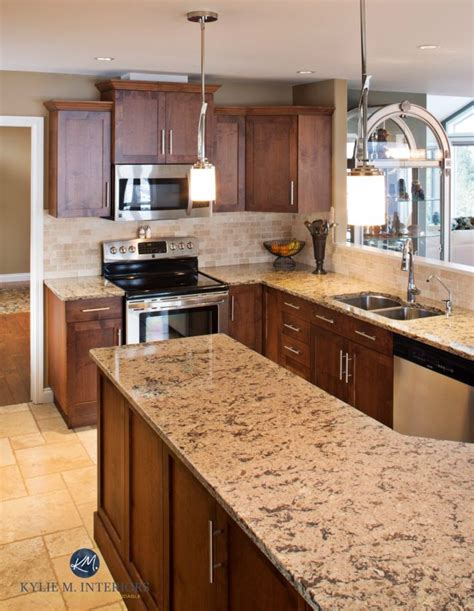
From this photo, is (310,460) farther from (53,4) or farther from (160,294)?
(160,294)

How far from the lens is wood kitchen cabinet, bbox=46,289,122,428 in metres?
4.91

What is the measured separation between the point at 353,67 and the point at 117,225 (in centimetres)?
214

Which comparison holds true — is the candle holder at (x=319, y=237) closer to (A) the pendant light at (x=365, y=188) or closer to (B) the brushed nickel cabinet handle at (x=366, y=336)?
(B) the brushed nickel cabinet handle at (x=366, y=336)

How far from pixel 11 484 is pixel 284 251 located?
9.55ft

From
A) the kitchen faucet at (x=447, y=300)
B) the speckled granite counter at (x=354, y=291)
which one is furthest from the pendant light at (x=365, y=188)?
the kitchen faucet at (x=447, y=300)

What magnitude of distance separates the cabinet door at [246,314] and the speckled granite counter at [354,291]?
0.08 meters

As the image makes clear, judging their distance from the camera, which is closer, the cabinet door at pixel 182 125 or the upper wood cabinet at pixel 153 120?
the upper wood cabinet at pixel 153 120

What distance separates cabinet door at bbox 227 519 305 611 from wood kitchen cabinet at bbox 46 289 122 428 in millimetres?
3102

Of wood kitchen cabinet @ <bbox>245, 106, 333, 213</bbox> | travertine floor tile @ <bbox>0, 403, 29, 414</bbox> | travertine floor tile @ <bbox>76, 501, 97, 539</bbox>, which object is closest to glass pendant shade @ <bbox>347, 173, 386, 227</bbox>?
travertine floor tile @ <bbox>76, 501, 97, 539</bbox>

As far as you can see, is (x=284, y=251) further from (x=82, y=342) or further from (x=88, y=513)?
(x=88, y=513)

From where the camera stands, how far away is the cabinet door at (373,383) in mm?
4160

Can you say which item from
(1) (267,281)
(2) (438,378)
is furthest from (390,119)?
(2) (438,378)

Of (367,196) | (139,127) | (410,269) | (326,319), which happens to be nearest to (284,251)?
(326,319)

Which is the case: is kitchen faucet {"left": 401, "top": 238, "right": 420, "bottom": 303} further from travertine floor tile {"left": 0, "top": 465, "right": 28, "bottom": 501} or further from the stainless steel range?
travertine floor tile {"left": 0, "top": 465, "right": 28, "bottom": 501}
